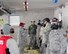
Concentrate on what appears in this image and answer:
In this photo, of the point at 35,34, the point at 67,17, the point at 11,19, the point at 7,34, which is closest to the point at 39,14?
the point at 11,19

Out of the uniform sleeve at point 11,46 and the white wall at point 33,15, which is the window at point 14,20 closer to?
the white wall at point 33,15

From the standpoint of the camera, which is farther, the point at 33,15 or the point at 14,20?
the point at 14,20

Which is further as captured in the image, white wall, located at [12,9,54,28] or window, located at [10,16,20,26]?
window, located at [10,16,20,26]

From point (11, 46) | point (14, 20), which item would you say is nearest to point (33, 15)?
point (14, 20)

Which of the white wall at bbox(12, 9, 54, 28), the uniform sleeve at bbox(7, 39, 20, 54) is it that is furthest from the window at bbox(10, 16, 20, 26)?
the uniform sleeve at bbox(7, 39, 20, 54)

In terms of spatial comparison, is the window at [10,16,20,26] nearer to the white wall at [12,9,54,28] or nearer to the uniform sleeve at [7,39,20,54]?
the white wall at [12,9,54,28]

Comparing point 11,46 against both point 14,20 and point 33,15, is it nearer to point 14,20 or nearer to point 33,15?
point 33,15

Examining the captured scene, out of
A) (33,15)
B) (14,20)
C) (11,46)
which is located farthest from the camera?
(14,20)

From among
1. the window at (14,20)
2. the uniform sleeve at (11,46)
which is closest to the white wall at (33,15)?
the window at (14,20)

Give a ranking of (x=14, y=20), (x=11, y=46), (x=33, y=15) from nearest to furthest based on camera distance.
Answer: (x=11, y=46), (x=33, y=15), (x=14, y=20)

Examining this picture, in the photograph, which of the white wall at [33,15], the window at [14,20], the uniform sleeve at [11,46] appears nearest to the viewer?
the uniform sleeve at [11,46]

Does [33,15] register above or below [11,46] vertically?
above

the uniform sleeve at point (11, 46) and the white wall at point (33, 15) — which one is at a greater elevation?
the white wall at point (33, 15)

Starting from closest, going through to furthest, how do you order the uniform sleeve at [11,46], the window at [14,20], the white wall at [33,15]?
the uniform sleeve at [11,46] → the white wall at [33,15] → the window at [14,20]
